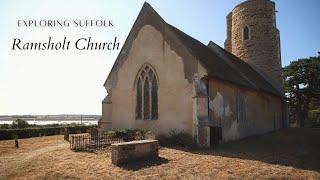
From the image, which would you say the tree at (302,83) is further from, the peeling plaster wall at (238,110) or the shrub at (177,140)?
the shrub at (177,140)

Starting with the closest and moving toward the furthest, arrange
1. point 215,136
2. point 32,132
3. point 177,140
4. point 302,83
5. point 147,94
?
point 177,140, point 215,136, point 147,94, point 32,132, point 302,83

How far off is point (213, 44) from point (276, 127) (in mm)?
10908

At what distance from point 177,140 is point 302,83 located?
33545 millimetres

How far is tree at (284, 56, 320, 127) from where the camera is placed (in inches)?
1581

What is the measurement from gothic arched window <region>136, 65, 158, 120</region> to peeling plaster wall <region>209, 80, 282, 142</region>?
3452mm

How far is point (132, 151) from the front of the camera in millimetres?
10617

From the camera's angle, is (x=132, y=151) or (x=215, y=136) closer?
(x=132, y=151)

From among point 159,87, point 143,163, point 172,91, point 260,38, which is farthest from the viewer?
point 260,38

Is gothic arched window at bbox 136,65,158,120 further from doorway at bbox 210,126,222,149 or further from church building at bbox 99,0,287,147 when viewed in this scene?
doorway at bbox 210,126,222,149

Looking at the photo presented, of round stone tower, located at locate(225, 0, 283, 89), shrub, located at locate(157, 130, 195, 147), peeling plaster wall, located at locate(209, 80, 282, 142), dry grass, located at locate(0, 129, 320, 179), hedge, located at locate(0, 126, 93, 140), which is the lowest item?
hedge, located at locate(0, 126, 93, 140)

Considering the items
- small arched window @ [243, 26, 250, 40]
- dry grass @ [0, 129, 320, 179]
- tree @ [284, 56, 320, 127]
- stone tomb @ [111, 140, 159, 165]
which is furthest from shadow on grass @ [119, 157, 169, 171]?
tree @ [284, 56, 320, 127]

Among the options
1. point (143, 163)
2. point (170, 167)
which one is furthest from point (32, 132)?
point (170, 167)

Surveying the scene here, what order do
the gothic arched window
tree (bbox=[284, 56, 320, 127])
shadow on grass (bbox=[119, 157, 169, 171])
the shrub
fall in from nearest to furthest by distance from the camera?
shadow on grass (bbox=[119, 157, 169, 171]) < the shrub < the gothic arched window < tree (bbox=[284, 56, 320, 127])

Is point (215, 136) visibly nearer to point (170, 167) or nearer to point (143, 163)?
point (143, 163)
